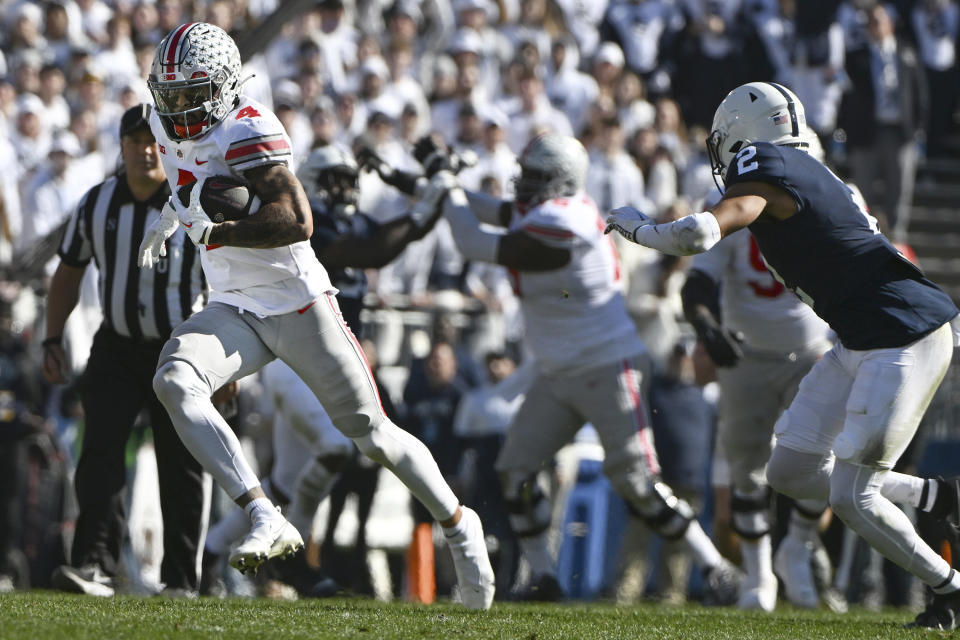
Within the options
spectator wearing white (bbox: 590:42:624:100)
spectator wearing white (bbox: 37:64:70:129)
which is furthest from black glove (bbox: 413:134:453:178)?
spectator wearing white (bbox: 590:42:624:100)

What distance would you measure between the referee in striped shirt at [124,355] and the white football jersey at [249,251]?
3.00 ft

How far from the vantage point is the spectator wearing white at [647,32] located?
14.1 meters

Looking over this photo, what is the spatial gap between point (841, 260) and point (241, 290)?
211 centimetres

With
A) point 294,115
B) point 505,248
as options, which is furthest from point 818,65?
point 505,248

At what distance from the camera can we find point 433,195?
23.6 feet

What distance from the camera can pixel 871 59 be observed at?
41.3 feet

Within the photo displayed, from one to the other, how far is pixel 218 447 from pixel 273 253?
0.71 m

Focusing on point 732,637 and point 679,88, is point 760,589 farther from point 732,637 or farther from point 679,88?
point 679,88

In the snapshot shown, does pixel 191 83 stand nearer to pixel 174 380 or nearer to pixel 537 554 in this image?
pixel 174 380

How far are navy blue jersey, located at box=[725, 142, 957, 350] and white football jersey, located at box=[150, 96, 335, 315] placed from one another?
1.54 m

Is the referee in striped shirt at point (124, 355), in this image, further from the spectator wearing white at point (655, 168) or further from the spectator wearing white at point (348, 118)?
the spectator wearing white at point (655, 168)

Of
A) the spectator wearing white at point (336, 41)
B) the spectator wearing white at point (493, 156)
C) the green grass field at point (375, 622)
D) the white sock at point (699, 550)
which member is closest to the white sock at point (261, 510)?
the green grass field at point (375, 622)

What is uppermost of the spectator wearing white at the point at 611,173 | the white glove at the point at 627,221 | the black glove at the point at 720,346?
the spectator wearing white at the point at 611,173

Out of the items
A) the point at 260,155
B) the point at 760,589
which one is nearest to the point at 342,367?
A: the point at 260,155
